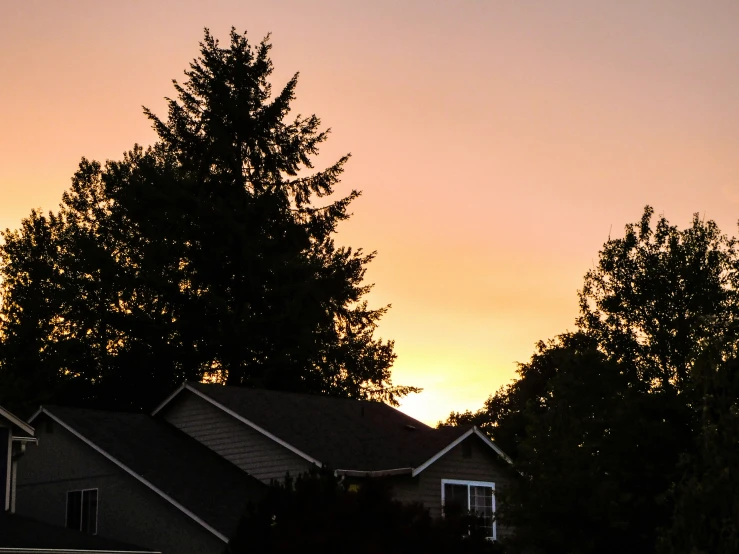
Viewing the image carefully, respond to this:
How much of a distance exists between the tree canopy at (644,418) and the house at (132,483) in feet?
29.6

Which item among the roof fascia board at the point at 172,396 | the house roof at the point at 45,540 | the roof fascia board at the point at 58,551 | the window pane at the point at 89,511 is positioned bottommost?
the roof fascia board at the point at 58,551

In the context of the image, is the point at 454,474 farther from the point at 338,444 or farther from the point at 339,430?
the point at 339,430

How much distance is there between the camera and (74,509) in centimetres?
3175

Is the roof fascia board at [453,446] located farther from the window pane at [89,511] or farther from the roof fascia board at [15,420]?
the roof fascia board at [15,420]

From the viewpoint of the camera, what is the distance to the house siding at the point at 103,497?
28.8 m

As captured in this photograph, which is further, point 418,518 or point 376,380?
point 376,380

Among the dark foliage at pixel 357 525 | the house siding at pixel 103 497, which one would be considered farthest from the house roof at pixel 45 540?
the dark foliage at pixel 357 525

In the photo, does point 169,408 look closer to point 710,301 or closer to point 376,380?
point 376,380

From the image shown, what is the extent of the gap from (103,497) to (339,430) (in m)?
7.62

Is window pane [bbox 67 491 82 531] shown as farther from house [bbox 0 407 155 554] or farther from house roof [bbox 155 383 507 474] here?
house roof [bbox 155 383 507 474]

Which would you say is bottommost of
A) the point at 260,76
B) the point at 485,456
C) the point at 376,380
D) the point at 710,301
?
the point at 485,456

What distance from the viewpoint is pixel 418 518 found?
18969mm

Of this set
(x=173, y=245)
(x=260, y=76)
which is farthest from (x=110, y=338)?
(x=260, y=76)

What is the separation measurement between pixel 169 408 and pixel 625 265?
27333 mm
